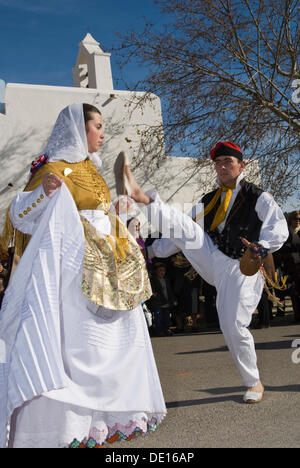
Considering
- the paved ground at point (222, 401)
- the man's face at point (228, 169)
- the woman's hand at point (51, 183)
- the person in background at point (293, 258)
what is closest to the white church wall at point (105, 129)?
the person in background at point (293, 258)

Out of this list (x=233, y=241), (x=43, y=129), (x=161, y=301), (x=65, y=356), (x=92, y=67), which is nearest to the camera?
(x=65, y=356)

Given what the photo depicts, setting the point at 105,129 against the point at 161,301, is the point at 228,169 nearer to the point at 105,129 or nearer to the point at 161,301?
the point at 161,301

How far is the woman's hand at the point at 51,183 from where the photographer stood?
317cm

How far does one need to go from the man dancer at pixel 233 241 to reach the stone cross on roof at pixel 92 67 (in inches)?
441

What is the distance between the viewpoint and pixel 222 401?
3.96m

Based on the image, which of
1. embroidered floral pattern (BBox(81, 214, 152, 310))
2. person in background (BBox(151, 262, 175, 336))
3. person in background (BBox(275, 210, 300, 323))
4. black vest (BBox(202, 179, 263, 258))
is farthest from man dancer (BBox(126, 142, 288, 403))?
person in background (BBox(151, 262, 175, 336))

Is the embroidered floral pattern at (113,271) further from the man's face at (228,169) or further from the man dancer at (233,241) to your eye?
the man's face at (228,169)

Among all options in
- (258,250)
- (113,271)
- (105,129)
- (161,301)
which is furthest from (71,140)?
(105,129)

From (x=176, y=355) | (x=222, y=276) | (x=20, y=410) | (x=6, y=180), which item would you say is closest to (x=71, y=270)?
(x=20, y=410)

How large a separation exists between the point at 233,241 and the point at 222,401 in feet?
3.86

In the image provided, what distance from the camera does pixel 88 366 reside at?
2.95m

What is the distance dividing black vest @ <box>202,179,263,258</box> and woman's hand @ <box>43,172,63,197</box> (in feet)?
4.95

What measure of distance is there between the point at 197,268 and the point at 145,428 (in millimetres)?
1497
